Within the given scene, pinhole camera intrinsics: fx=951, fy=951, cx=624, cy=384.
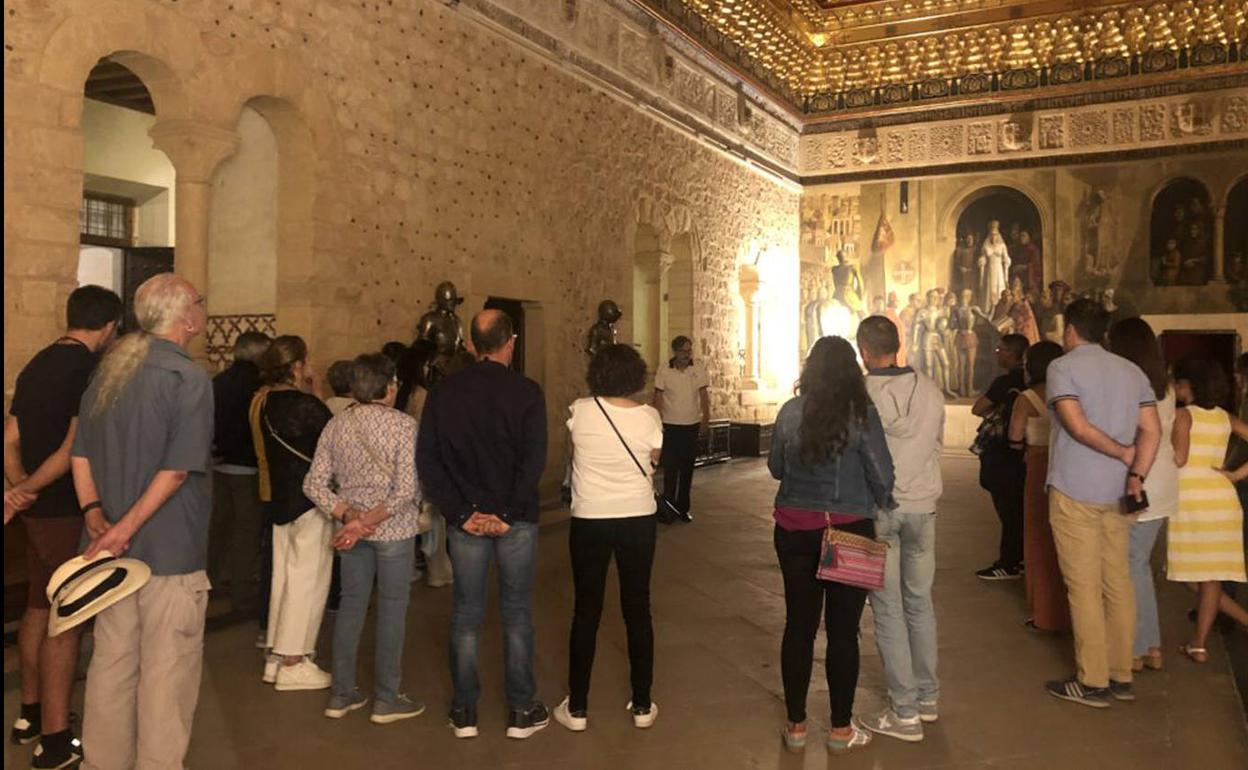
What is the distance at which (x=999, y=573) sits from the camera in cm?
657

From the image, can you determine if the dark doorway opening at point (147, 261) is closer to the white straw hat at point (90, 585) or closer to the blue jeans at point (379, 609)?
the blue jeans at point (379, 609)

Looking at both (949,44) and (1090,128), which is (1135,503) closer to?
(1090,128)

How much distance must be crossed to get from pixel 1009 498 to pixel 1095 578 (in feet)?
8.03

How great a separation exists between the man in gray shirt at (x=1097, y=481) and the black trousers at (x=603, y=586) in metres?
1.78

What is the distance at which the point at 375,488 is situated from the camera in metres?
3.82

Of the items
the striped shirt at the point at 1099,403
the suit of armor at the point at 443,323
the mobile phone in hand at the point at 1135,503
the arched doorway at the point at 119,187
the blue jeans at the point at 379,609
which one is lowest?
the blue jeans at the point at 379,609

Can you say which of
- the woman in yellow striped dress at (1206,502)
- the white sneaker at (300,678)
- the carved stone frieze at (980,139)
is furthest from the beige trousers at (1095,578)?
the carved stone frieze at (980,139)

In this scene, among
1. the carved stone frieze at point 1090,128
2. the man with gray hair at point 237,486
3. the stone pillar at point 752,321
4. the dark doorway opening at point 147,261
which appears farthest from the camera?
the carved stone frieze at point 1090,128

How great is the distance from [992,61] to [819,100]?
3.10m

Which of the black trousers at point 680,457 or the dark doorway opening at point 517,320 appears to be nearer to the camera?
the black trousers at point 680,457

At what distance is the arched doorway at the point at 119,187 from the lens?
31.9ft

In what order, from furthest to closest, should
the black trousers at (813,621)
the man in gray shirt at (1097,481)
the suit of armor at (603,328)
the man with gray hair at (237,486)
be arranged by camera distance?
the suit of armor at (603,328), the man with gray hair at (237,486), the man in gray shirt at (1097,481), the black trousers at (813,621)

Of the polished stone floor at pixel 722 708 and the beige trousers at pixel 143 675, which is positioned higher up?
the beige trousers at pixel 143 675

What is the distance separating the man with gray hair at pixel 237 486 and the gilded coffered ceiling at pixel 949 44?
417 inches
